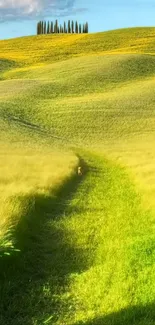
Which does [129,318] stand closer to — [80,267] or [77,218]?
[80,267]

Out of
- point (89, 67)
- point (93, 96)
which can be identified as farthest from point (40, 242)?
point (89, 67)

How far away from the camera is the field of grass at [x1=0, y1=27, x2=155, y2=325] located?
855cm

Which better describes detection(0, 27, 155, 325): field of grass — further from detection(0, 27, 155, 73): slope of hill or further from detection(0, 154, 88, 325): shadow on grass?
detection(0, 27, 155, 73): slope of hill

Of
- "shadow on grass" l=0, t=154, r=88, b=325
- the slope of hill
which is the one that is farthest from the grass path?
the slope of hill

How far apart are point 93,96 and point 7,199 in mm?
48000

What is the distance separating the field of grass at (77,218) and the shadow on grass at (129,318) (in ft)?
0.04

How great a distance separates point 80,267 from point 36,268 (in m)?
0.75

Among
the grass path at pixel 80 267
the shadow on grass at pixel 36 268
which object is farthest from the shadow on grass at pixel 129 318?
the shadow on grass at pixel 36 268

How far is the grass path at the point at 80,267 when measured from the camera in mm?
8203

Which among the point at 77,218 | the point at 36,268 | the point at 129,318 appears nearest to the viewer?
the point at 129,318

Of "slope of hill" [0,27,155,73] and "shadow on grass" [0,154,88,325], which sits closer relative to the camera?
"shadow on grass" [0,154,88,325]

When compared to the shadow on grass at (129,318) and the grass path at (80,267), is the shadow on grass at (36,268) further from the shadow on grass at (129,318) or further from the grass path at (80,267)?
the shadow on grass at (129,318)

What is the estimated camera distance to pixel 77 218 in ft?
47.2

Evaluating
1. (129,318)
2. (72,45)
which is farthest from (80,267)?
(72,45)
